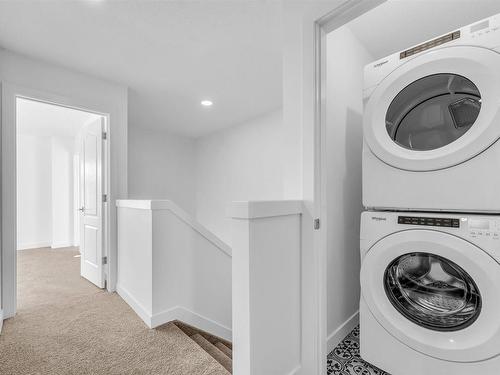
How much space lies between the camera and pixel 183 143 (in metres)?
5.45

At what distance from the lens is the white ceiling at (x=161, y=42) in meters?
1.72

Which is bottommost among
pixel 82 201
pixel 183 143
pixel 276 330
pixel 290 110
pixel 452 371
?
pixel 452 371

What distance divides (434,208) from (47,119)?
5.09m

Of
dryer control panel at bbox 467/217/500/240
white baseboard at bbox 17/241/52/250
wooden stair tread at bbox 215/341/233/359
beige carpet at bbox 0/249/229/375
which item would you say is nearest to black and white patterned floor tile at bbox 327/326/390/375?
beige carpet at bbox 0/249/229/375

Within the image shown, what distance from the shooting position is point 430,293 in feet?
4.21

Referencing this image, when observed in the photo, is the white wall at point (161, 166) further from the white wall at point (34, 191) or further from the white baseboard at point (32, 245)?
the white baseboard at point (32, 245)

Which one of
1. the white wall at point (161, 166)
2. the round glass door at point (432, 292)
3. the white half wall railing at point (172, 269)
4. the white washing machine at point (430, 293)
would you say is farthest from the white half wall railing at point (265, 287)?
the white wall at point (161, 166)

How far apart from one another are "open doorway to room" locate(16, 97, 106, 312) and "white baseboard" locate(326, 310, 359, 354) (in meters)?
2.38

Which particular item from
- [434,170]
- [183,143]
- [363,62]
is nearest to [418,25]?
[363,62]

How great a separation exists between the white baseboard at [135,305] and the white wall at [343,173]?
1385 millimetres

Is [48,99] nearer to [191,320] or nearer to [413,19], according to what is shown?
[191,320]

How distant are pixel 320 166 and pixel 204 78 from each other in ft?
6.66

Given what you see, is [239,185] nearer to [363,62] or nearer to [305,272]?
[363,62]

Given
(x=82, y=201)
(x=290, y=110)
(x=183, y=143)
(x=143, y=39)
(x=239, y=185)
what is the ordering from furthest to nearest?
(x=183, y=143)
(x=239, y=185)
(x=82, y=201)
(x=143, y=39)
(x=290, y=110)
